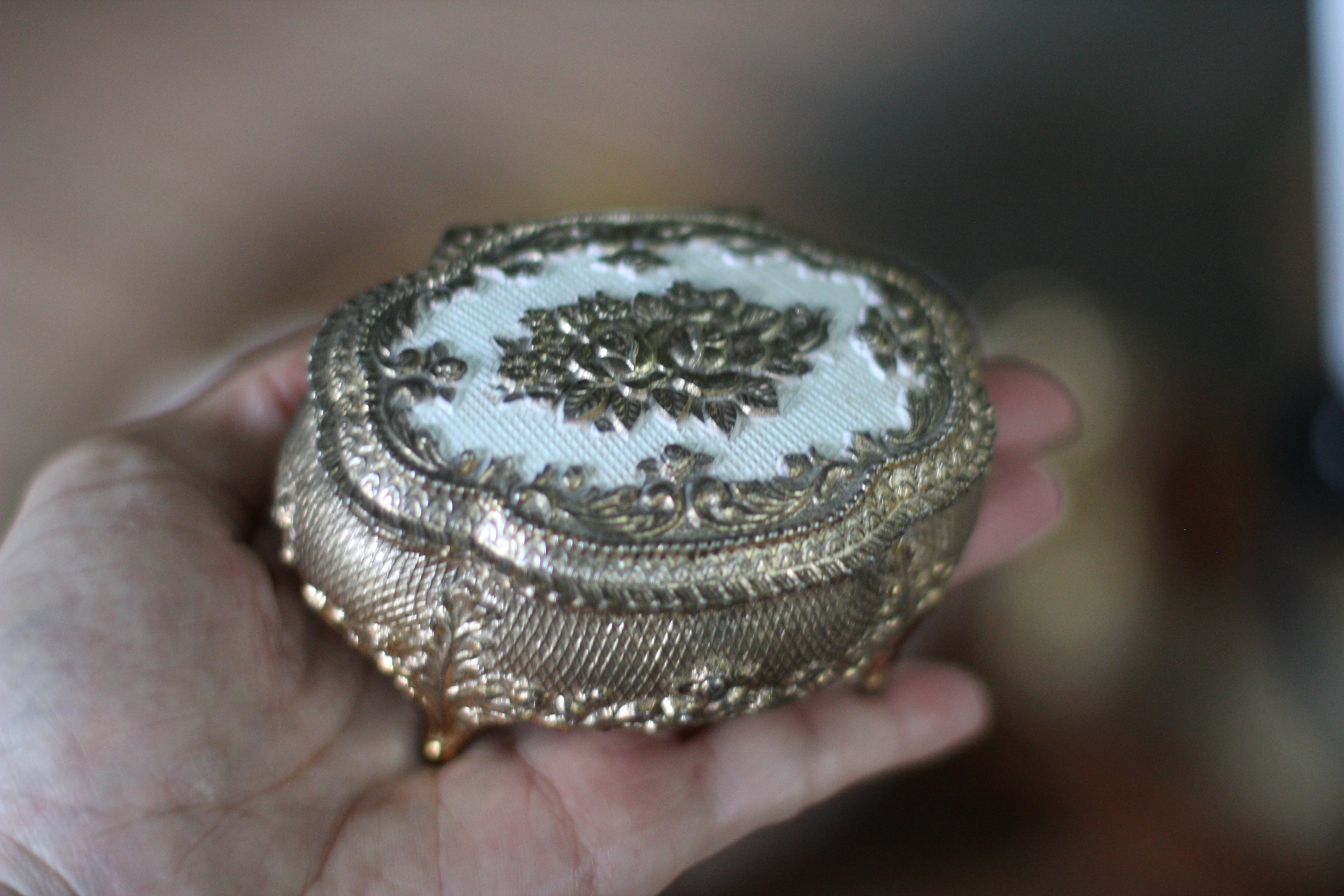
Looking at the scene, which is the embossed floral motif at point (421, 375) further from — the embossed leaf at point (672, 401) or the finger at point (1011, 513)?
the finger at point (1011, 513)

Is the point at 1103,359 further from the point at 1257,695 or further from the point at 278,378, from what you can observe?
Result: the point at 278,378

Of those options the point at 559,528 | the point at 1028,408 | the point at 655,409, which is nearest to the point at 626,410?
the point at 655,409

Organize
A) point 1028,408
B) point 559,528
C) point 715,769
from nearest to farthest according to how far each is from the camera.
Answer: point 559,528
point 715,769
point 1028,408

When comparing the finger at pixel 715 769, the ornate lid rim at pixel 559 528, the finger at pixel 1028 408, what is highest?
the ornate lid rim at pixel 559 528

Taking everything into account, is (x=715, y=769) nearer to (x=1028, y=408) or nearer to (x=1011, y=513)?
(x=1011, y=513)

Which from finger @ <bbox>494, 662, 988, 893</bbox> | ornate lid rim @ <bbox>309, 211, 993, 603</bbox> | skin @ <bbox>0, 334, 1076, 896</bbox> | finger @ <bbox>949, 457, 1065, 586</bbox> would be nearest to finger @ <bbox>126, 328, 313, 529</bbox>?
skin @ <bbox>0, 334, 1076, 896</bbox>

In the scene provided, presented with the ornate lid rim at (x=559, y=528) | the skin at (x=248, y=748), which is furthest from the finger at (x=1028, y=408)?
the skin at (x=248, y=748)

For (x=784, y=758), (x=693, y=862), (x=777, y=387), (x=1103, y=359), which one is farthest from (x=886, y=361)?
(x=1103, y=359)
